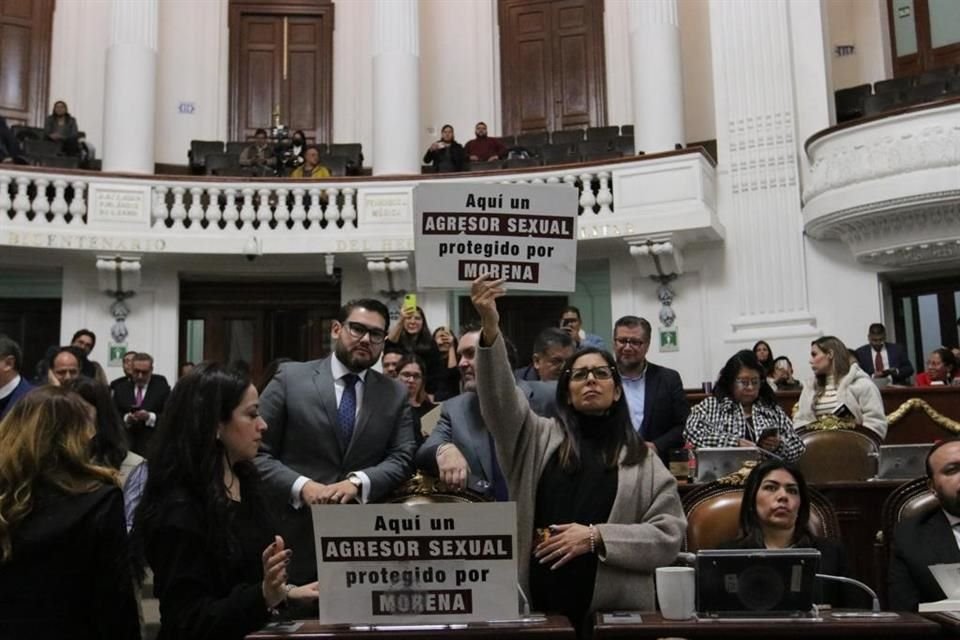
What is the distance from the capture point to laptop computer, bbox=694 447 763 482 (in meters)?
3.88

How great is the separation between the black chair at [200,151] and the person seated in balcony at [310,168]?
1291mm

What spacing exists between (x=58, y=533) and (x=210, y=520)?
11.9 inches

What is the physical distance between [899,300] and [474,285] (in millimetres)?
9123

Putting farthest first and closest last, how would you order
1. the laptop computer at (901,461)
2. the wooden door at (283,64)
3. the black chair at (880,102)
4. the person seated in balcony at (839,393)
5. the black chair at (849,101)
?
the wooden door at (283,64) → the black chair at (849,101) → the black chair at (880,102) → the person seated in balcony at (839,393) → the laptop computer at (901,461)

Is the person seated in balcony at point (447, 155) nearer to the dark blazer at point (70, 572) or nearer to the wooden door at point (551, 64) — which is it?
the wooden door at point (551, 64)

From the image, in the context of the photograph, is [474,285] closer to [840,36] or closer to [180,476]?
[180,476]

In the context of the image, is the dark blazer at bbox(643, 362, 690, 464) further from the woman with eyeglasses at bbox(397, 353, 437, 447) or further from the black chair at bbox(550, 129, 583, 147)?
the black chair at bbox(550, 129, 583, 147)

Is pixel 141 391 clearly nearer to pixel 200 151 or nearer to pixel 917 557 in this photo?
pixel 200 151

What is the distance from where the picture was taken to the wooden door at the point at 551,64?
13078 millimetres

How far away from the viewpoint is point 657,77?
1151 centimetres

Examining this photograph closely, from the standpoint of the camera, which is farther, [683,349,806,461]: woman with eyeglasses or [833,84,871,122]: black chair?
[833,84,871,122]: black chair

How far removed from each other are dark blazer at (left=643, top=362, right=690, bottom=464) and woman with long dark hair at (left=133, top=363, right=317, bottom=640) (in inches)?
94.3

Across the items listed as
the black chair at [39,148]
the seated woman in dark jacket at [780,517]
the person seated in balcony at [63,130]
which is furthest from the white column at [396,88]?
the seated woman in dark jacket at [780,517]

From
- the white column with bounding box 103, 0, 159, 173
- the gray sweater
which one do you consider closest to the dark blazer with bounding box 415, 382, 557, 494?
the gray sweater
